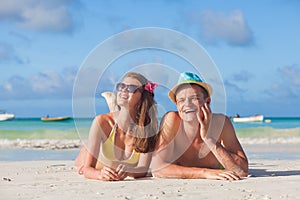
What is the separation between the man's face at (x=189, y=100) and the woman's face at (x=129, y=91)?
477 mm

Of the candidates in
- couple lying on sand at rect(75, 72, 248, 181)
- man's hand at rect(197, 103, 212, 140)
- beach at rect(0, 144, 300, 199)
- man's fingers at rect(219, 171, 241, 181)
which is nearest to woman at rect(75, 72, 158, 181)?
couple lying on sand at rect(75, 72, 248, 181)

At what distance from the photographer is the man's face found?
5.88 m

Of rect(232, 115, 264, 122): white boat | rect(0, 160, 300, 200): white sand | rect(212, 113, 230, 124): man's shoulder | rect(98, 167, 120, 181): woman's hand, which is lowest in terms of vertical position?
rect(0, 160, 300, 200): white sand

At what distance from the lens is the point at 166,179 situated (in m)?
6.10

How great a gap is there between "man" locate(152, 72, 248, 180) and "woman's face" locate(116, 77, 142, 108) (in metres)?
0.42

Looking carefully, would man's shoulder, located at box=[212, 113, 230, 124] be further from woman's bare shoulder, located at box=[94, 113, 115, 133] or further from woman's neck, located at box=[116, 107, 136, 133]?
woman's bare shoulder, located at box=[94, 113, 115, 133]

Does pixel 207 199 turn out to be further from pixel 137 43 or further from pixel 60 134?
pixel 60 134

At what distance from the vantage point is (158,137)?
607 centimetres

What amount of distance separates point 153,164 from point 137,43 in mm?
1448

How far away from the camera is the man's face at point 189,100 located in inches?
232

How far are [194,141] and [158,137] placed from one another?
0.52 meters

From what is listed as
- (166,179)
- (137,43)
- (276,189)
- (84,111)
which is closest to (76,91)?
(84,111)

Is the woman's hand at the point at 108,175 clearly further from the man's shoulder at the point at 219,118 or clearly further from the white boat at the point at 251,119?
the white boat at the point at 251,119

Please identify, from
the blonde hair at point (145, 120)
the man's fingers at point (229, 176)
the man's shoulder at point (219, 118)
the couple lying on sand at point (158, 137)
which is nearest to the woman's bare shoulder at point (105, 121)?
the couple lying on sand at point (158, 137)
